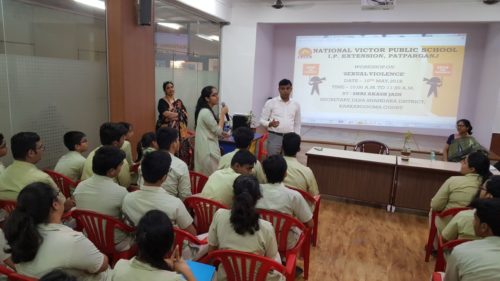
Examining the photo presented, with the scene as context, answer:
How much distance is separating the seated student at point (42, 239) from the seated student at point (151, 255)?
0.81 feet

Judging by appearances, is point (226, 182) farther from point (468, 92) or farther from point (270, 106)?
point (468, 92)

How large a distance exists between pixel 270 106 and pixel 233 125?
1.30 metres

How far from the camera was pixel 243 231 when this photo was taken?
166cm

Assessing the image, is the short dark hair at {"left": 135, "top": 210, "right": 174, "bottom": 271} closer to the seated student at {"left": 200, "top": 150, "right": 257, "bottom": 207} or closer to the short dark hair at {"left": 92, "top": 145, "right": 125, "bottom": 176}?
the short dark hair at {"left": 92, "top": 145, "right": 125, "bottom": 176}

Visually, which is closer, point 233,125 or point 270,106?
point 270,106

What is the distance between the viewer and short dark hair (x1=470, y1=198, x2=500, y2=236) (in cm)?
149

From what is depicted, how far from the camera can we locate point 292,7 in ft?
19.9

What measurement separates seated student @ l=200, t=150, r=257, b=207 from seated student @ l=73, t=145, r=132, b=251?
550 millimetres

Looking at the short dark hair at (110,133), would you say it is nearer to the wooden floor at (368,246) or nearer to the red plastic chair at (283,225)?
the red plastic chair at (283,225)

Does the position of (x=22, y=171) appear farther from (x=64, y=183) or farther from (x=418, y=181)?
(x=418, y=181)

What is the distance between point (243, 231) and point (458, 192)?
1.85 m

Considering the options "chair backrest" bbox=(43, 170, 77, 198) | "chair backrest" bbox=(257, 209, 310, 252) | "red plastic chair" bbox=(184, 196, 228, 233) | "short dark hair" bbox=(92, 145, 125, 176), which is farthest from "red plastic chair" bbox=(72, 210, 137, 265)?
"chair backrest" bbox=(257, 209, 310, 252)

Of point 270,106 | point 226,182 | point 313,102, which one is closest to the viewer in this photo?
point 226,182

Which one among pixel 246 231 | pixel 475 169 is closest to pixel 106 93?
pixel 246 231
